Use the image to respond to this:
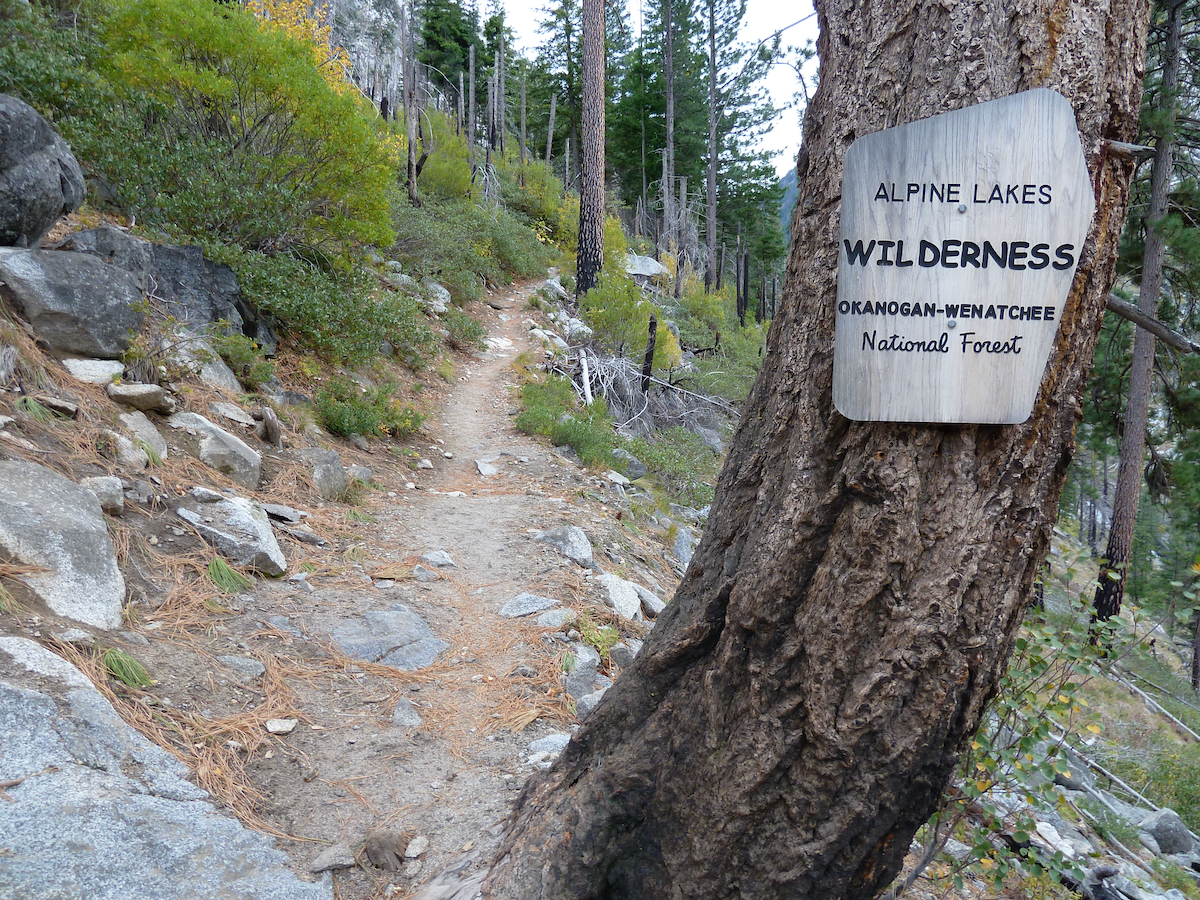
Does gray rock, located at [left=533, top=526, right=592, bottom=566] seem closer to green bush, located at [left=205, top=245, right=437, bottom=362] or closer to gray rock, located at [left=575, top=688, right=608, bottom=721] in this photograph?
gray rock, located at [left=575, top=688, right=608, bottom=721]

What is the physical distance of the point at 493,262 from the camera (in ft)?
52.5

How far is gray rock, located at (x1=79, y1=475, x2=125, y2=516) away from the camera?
3467 mm

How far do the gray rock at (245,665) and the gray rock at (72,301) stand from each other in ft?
8.73

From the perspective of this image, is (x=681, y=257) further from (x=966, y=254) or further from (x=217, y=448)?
(x=966, y=254)

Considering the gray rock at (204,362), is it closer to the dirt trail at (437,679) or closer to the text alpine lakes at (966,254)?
the dirt trail at (437,679)

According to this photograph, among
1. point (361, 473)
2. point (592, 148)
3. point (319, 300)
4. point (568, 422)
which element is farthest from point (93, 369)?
point (592, 148)

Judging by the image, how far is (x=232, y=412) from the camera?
5.17 metres

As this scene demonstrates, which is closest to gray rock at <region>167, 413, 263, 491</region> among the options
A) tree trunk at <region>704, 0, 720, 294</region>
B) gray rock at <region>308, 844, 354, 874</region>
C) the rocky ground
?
the rocky ground

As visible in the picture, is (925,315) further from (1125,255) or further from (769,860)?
(1125,255)

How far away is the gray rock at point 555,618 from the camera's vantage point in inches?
160

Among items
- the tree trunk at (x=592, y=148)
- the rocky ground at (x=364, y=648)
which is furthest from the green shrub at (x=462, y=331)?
the rocky ground at (x=364, y=648)

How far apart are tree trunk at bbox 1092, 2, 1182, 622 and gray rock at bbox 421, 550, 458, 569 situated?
26.2ft

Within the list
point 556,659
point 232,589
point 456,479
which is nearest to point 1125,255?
point 456,479

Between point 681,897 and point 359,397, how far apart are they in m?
6.19
